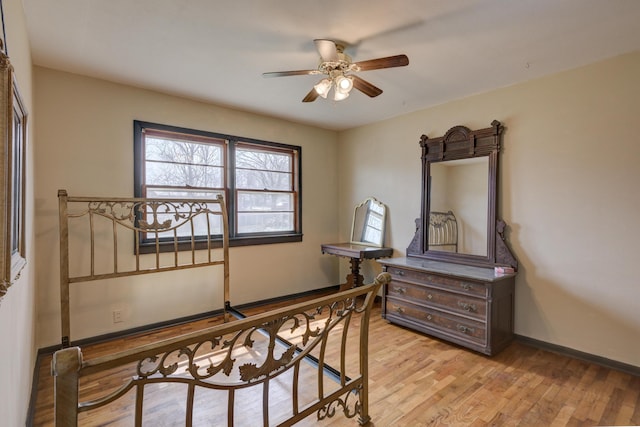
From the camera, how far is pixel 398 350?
110 inches

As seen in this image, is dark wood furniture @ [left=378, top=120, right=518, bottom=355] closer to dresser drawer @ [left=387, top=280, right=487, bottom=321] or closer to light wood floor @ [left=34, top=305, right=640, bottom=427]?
dresser drawer @ [left=387, top=280, right=487, bottom=321]

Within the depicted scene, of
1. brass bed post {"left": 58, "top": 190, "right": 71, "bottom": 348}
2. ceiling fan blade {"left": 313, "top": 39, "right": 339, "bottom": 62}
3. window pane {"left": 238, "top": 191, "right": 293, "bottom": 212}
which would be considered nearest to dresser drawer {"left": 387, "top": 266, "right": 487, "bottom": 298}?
window pane {"left": 238, "top": 191, "right": 293, "bottom": 212}

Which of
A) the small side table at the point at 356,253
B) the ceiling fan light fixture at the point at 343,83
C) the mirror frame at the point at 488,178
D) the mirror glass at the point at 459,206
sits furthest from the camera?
the small side table at the point at 356,253

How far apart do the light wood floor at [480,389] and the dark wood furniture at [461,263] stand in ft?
0.81

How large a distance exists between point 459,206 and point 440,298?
1041mm

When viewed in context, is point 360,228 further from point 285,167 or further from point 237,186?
point 237,186

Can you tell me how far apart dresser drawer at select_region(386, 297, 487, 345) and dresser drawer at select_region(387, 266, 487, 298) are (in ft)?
0.83

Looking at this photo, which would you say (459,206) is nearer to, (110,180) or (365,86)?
(365,86)

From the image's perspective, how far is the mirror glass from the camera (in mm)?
3191

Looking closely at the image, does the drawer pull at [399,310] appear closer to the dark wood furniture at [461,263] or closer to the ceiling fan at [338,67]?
the dark wood furniture at [461,263]

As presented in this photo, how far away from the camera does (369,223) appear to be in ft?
14.3

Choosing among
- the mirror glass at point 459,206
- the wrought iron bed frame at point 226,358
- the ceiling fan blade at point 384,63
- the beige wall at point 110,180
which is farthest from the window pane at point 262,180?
the ceiling fan blade at point 384,63

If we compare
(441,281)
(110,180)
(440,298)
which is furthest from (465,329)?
(110,180)

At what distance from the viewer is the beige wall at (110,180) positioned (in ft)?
8.75
